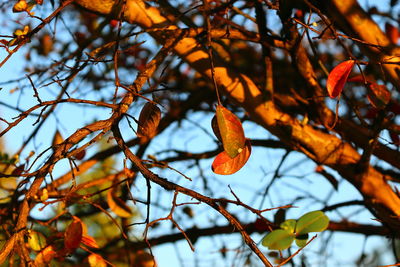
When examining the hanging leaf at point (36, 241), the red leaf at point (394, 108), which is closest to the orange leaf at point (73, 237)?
the hanging leaf at point (36, 241)

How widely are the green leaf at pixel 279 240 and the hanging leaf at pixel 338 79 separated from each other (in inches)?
13.0

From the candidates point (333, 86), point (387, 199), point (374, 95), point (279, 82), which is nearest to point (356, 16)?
point (374, 95)

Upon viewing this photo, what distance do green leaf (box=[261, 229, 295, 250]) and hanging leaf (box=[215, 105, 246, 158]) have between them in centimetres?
24

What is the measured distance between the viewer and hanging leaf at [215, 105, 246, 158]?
99cm

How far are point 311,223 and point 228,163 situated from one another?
244 mm

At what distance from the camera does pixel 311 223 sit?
1.12 metres

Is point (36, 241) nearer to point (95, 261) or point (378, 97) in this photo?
Result: point (95, 261)

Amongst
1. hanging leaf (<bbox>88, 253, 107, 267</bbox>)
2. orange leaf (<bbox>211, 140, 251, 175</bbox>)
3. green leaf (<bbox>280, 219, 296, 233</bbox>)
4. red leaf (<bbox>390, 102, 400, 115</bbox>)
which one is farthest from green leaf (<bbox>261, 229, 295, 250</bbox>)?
red leaf (<bbox>390, 102, 400, 115</bbox>)

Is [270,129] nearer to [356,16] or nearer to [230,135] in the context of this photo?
[356,16]

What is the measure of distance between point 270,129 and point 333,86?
410mm

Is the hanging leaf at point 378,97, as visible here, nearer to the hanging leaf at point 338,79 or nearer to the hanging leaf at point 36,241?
the hanging leaf at point 338,79

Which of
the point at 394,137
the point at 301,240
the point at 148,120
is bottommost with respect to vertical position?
the point at 301,240

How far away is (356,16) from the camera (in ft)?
4.42

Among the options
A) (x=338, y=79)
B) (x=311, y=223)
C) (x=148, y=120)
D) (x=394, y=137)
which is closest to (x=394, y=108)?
(x=394, y=137)
